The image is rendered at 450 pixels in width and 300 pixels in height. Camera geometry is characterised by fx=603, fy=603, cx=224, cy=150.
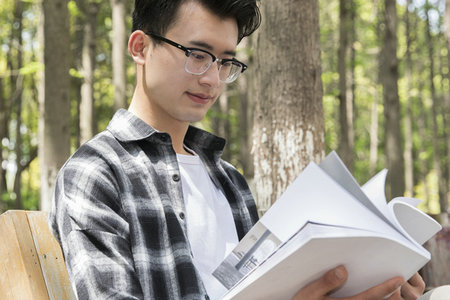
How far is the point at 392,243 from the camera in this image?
4.80 ft

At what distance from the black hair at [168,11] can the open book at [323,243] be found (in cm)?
71

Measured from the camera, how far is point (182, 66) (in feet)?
6.80

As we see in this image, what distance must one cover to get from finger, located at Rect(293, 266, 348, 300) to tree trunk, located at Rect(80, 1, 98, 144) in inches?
382

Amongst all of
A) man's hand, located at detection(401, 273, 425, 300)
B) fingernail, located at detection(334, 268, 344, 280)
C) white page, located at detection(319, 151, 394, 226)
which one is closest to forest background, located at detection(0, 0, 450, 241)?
man's hand, located at detection(401, 273, 425, 300)

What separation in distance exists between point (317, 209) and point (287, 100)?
297 centimetres

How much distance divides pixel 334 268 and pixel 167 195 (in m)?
0.69

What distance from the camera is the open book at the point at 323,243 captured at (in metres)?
1.44

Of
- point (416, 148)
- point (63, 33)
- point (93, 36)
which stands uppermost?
point (93, 36)

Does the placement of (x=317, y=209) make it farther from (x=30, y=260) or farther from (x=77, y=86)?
(x=77, y=86)

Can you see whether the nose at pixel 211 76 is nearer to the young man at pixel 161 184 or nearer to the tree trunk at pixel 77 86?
the young man at pixel 161 184

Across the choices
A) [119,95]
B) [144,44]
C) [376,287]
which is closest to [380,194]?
[376,287]

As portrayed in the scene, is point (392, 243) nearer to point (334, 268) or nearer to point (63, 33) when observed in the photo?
point (334, 268)

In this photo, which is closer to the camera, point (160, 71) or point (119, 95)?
point (160, 71)

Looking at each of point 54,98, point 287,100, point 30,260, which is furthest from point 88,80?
point 30,260
